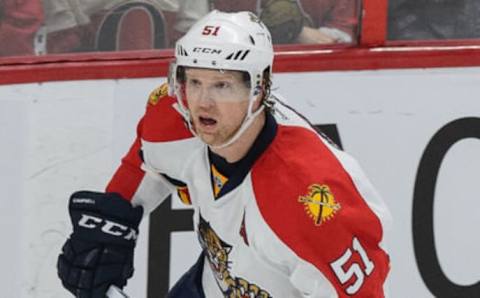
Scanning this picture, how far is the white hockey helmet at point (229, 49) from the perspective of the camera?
2656mm

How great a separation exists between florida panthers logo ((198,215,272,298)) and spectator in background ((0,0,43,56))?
0.94m

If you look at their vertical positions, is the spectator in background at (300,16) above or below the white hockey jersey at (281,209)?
above

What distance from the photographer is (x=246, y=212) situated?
277 cm

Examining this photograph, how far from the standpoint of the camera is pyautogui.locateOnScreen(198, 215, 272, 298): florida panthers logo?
9.46 feet

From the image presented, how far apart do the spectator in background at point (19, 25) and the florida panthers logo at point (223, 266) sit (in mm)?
941

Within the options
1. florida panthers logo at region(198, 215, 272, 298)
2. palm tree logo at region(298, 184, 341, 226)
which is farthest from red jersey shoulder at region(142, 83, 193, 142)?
palm tree logo at region(298, 184, 341, 226)

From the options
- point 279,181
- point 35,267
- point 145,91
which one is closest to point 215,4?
point 145,91

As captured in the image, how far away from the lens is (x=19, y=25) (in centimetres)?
370

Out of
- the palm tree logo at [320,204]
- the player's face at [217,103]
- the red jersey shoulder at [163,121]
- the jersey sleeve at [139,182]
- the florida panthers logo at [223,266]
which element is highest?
the player's face at [217,103]

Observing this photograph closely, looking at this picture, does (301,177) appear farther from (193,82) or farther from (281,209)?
(193,82)

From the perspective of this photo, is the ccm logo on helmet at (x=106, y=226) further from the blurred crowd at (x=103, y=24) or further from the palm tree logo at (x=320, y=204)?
the blurred crowd at (x=103, y=24)

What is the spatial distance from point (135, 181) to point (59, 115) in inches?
23.4

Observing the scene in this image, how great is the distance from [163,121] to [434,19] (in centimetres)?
97

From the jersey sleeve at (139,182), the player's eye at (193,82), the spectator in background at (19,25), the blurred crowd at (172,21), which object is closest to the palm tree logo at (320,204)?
the player's eye at (193,82)
